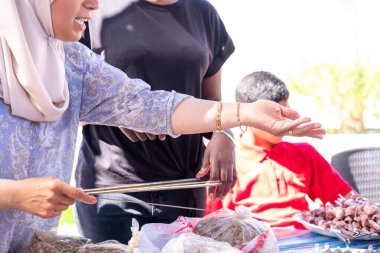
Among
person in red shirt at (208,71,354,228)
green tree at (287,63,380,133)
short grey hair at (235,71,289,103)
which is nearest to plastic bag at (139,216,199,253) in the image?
person in red shirt at (208,71,354,228)

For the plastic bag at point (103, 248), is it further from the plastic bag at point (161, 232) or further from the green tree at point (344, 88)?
the green tree at point (344, 88)

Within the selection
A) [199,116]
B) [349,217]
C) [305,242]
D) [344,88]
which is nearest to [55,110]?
[199,116]

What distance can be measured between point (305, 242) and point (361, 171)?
1.28 metres

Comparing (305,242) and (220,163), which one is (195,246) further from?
(305,242)

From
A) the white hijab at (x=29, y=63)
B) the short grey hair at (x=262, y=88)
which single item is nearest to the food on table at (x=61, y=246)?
the white hijab at (x=29, y=63)

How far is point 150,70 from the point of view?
76.5 inches

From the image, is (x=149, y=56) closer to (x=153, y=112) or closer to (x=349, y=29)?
(x=153, y=112)

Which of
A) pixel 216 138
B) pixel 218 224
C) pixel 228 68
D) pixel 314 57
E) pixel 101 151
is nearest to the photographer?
pixel 218 224

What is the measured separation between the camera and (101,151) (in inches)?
78.7

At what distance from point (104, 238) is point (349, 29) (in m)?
8.05

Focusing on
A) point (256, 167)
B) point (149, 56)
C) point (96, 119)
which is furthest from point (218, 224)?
point (256, 167)

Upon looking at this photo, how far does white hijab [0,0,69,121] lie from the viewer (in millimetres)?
1361

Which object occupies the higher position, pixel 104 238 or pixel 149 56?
pixel 149 56

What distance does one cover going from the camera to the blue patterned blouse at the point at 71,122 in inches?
53.0
